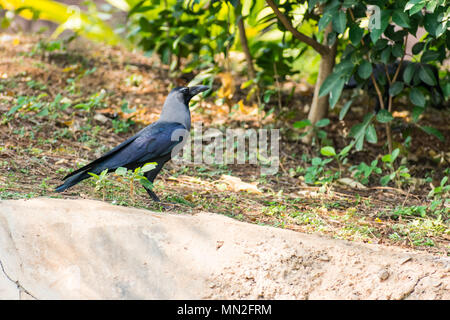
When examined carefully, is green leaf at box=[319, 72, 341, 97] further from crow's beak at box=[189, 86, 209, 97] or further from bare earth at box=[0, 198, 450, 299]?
bare earth at box=[0, 198, 450, 299]

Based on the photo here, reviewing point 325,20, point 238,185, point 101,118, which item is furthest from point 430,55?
point 101,118

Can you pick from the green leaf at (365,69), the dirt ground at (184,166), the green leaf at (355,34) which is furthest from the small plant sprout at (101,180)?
the green leaf at (365,69)

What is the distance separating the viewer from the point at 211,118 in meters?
6.54

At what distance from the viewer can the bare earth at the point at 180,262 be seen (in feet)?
9.14

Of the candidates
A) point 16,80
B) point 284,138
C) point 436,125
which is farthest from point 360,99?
point 16,80

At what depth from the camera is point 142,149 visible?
441cm

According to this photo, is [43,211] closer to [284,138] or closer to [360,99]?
[284,138]

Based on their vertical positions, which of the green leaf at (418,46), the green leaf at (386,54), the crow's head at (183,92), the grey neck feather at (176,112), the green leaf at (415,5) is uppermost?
the green leaf at (415,5)

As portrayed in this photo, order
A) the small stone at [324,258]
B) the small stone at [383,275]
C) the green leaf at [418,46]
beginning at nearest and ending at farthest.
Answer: the small stone at [383,275] → the small stone at [324,258] → the green leaf at [418,46]

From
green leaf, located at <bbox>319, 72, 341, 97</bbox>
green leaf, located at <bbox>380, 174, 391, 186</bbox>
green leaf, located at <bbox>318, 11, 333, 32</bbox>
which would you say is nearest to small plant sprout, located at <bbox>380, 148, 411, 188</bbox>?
green leaf, located at <bbox>380, 174, 391, 186</bbox>

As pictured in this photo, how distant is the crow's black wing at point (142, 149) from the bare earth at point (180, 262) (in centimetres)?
110

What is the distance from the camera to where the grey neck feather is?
4.95m

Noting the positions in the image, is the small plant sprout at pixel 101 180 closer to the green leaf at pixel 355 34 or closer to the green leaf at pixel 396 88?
the green leaf at pixel 355 34
